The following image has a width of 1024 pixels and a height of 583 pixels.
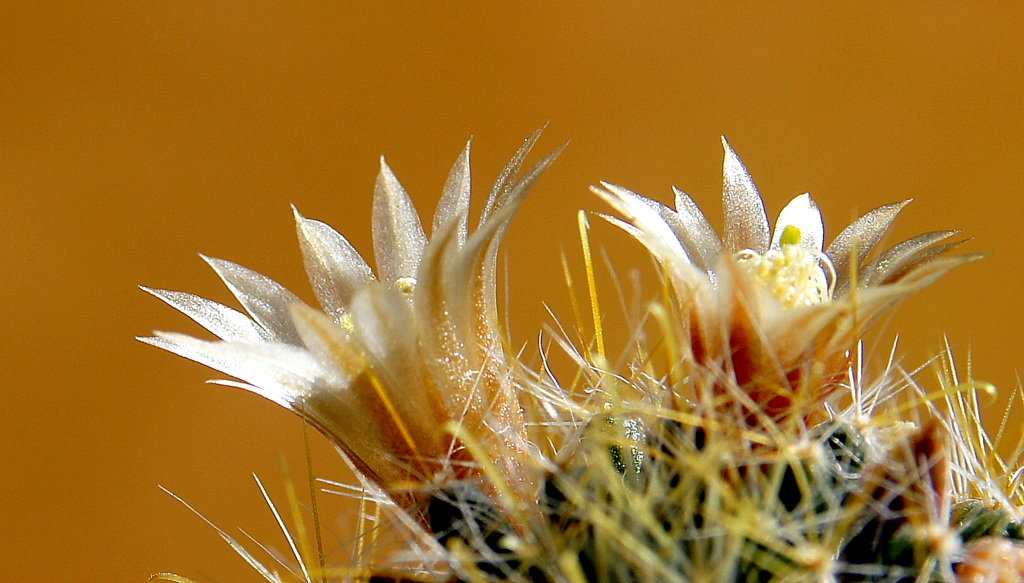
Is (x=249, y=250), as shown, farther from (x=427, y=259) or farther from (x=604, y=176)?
(x=427, y=259)

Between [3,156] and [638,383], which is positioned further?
[3,156]

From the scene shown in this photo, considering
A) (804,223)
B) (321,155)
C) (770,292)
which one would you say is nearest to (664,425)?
(770,292)

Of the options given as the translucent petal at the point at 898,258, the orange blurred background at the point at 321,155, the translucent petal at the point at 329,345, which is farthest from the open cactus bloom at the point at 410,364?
the orange blurred background at the point at 321,155

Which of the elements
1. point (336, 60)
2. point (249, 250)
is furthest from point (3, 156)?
point (336, 60)

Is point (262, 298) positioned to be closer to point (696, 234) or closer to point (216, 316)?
point (216, 316)

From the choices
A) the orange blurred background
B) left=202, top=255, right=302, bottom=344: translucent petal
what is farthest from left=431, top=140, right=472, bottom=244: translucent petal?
the orange blurred background

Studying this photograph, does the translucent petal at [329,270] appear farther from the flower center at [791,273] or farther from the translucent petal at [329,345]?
the flower center at [791,273]
